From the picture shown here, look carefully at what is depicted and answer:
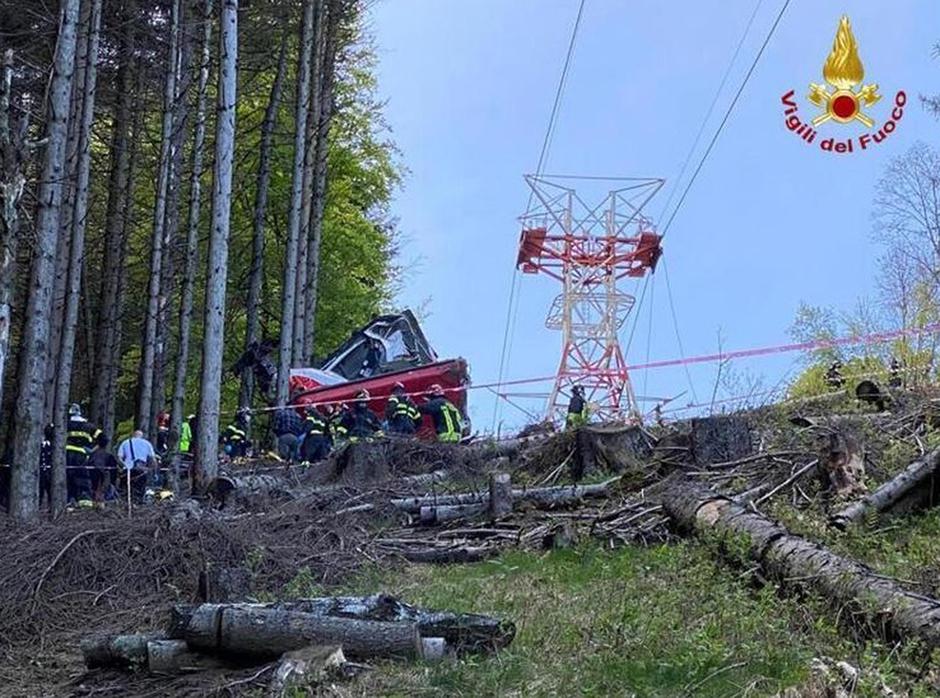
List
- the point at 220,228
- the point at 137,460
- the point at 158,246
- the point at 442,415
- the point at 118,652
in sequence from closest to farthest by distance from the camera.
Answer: the point at 118,652, the point at 220,228, the point at 137,460, the point at 442,415, the point at 158,246

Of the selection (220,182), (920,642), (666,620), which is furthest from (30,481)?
(920,642)

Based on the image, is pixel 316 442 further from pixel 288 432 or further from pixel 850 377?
pixel 850 377

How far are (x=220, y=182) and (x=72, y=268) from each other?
4976 millimetres

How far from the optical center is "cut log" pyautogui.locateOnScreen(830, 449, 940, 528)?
9469 millimetres

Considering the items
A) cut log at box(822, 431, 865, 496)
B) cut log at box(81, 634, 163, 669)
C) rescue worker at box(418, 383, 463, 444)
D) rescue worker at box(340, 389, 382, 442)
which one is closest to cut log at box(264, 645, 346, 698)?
cut log at box(81, 634, 163, 669)

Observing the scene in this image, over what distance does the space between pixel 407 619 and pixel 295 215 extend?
→ 19494 millimetres

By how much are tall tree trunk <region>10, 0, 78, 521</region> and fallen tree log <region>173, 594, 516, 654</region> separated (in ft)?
28.1

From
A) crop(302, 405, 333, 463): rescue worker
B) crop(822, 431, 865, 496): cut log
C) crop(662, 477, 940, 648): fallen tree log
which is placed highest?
crop(302, 405, 333, 463): rescue worker

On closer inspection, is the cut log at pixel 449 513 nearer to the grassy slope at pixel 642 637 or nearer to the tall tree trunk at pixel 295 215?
the grassy slope at pixel 642 637

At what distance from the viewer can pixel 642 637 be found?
693 cm

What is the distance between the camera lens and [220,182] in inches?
680

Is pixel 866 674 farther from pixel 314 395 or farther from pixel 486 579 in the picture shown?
pixel 314 395

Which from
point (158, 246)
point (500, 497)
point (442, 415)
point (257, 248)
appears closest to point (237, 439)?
point (158, 246)

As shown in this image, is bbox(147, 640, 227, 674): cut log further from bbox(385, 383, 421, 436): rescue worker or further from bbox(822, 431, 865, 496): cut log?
bbox(385, 383, 421, 436): rescue worker
